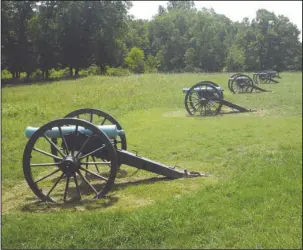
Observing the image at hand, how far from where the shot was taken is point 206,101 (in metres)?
9.95

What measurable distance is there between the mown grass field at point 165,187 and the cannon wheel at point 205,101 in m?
1.85

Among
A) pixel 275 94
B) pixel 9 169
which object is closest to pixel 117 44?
pixel 9 169

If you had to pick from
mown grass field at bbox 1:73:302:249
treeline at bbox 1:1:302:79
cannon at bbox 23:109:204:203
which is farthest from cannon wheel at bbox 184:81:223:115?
cannon at bbox 23:109:204:203

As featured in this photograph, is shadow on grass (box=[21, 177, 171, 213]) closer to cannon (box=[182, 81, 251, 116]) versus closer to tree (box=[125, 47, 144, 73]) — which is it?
tree (box=[125, 47, 144, 73])

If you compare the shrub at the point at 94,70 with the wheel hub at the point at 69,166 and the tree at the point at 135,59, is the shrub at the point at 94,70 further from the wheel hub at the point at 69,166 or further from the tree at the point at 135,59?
the wheel hub at the point at 69,166

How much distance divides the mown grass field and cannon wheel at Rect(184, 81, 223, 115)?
1.85 m

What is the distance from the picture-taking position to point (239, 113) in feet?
31.6

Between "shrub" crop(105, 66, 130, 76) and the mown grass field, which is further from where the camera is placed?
"shrub" crop(105, 66, 130, 76)

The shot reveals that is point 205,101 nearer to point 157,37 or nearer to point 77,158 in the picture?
point 157,37

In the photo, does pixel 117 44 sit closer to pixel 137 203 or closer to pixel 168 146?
pixel 168 146

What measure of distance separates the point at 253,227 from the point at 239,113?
22.6 ft

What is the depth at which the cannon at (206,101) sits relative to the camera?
9805 mm

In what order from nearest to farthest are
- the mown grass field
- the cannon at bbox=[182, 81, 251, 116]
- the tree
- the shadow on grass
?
1. the mown grass field
2. the shadow on grass
3. the tree
4. the cannon at bbox=[182, 81, 251, 116]

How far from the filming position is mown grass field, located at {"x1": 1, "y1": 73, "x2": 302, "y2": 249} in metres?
2.89
